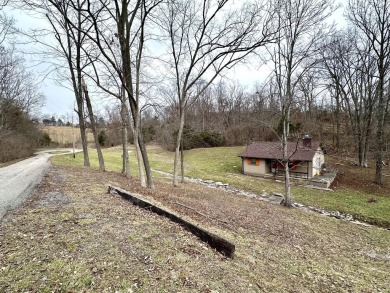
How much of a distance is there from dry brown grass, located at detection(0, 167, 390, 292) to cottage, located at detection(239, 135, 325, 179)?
1292 cm

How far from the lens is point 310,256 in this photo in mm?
5316

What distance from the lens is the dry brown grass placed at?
9.67 feet

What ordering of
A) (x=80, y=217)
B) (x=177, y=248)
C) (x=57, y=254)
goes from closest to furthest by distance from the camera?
(x=57, y=254)
(x=177, y=248)
(x=80, y=217)

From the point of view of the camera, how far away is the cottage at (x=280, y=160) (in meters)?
19.1

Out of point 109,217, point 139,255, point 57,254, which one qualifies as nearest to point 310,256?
point 139,255

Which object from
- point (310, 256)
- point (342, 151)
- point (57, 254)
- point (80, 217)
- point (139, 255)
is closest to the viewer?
point (57, 254)

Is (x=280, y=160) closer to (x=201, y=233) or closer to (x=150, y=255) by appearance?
(x=201, y=233)

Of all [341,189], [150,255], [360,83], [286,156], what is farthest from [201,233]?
[360,83]

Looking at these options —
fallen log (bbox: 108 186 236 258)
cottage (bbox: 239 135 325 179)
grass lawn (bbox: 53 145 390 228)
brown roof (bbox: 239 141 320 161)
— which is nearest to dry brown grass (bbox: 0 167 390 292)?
fallen log (bbox: 108 186 236 258)

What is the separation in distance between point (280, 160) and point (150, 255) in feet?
57.8

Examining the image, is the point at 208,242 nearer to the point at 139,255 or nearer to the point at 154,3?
the point at 139,255

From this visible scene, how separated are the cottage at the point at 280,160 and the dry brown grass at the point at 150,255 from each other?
1292 centimetres

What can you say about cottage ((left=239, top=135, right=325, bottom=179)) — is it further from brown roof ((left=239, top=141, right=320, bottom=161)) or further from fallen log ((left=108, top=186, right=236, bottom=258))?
fallen log ((left=108, top=186, right=236, bottom=258))

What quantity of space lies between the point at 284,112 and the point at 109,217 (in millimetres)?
9706
